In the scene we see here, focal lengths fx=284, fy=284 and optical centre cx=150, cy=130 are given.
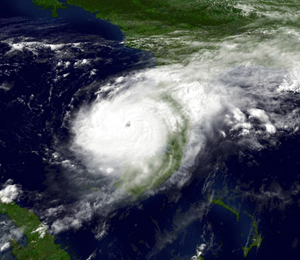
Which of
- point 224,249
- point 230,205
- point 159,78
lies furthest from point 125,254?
point 159,78

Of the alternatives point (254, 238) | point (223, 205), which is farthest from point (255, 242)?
point (223, 205)

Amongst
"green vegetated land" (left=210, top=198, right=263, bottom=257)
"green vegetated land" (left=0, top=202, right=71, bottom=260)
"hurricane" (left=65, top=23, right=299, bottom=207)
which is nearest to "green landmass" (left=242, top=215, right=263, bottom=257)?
"green vegetated land" (left=210, top=198, right=263, bottom=257)

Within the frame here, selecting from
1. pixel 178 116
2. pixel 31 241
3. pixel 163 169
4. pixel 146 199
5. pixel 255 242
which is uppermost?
pixel 178 116

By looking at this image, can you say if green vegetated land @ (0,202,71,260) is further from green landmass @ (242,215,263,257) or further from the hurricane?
green landmass @ (242,215,263,257)

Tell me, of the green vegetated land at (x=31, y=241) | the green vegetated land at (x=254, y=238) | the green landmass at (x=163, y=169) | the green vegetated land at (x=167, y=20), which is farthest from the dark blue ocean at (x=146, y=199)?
the green vegetated land at (x=167, y=20)

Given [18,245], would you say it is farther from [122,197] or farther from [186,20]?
[186,20]

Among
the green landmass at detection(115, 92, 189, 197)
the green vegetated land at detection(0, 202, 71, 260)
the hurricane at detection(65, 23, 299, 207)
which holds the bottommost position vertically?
the green vegetated land at detection(0, 202, 71, 260)

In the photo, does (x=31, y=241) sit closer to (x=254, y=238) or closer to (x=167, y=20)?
(x=254, y=238)
